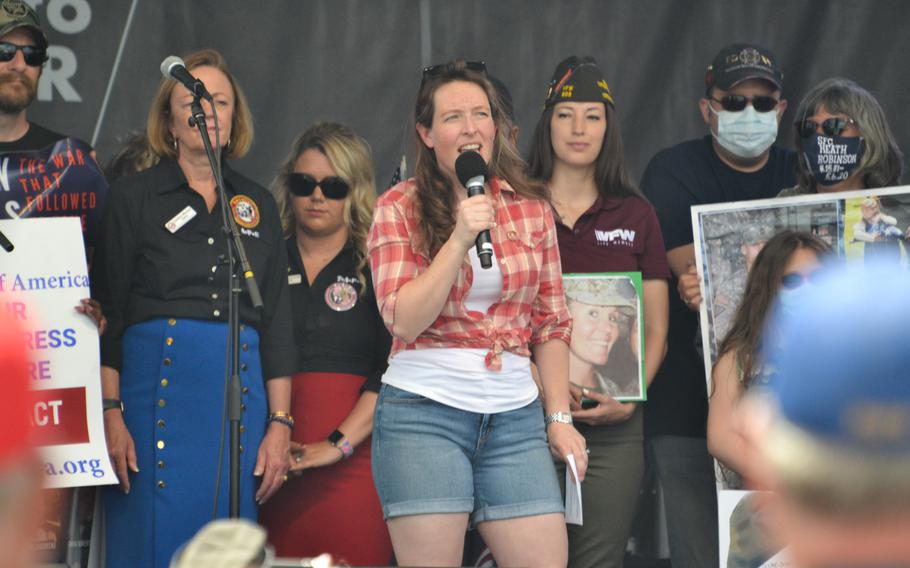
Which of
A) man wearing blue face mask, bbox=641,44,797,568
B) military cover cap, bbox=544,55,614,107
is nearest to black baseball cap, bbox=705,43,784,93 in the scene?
man wearing blue face mask, bbox=641,44,797,568

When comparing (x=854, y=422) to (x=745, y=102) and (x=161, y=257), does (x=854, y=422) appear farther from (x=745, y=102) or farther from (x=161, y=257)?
(x=745, y=102)

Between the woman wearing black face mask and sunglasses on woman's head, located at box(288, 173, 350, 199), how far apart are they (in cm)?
167

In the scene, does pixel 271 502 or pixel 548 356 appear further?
pixel 271 502

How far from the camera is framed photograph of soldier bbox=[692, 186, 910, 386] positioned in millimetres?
4523

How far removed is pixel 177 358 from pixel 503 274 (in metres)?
1.18

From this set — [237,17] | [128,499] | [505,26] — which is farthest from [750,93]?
[128,499]

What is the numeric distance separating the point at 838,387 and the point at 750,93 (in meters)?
4.23

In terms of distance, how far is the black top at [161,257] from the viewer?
13.4ft

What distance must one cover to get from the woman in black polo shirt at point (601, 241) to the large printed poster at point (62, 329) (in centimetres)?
160

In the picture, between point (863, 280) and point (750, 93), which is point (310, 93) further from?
point (863, 280)

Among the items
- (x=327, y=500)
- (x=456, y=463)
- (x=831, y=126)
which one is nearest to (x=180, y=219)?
(x=327, y=500)

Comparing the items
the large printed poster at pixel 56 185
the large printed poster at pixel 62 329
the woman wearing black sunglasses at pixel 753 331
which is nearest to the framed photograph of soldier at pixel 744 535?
the woman wearing black sunglasses at pixel 753 331

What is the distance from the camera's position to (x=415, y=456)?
11.2 ft

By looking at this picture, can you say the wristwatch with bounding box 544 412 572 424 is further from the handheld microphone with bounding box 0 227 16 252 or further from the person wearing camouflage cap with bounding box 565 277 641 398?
the handheld microphone with bounding box 0 227 16 252
